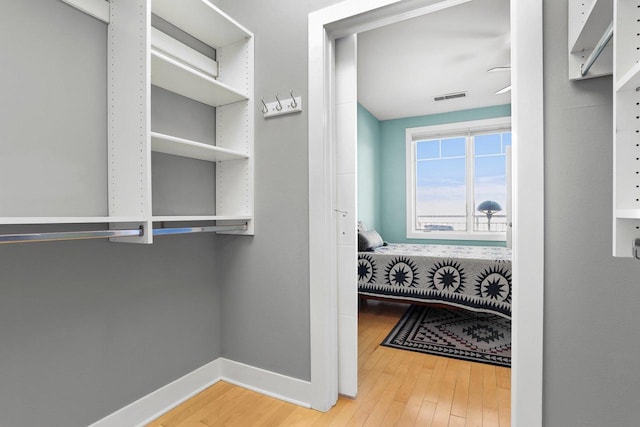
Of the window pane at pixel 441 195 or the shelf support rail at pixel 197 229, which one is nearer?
the shelf support rail at pixel 197 229

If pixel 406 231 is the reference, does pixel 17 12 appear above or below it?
above

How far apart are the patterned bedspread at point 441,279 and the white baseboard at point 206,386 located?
1.79 metres

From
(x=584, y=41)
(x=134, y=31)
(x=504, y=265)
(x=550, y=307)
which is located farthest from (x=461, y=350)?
(x=134, y=31)

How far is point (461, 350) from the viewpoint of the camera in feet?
8.21

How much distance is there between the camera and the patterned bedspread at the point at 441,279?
115 inches

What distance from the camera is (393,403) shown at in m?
1.82

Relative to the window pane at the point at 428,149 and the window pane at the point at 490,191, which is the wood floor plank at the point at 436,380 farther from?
the window pane at the point at 428,149

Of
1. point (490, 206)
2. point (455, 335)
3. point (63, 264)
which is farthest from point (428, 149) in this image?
point (63, 264)

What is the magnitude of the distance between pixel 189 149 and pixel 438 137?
15.0 feet

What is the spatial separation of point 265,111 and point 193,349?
1474 millimetres

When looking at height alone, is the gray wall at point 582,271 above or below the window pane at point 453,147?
below

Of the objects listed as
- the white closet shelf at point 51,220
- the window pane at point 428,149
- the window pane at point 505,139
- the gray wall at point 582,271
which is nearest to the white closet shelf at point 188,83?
the white closet shelf at point 51,220

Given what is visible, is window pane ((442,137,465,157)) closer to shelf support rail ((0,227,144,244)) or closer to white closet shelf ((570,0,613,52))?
white closet shelf ((570,0,613,52))

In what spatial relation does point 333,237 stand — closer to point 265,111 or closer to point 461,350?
point 265,111
